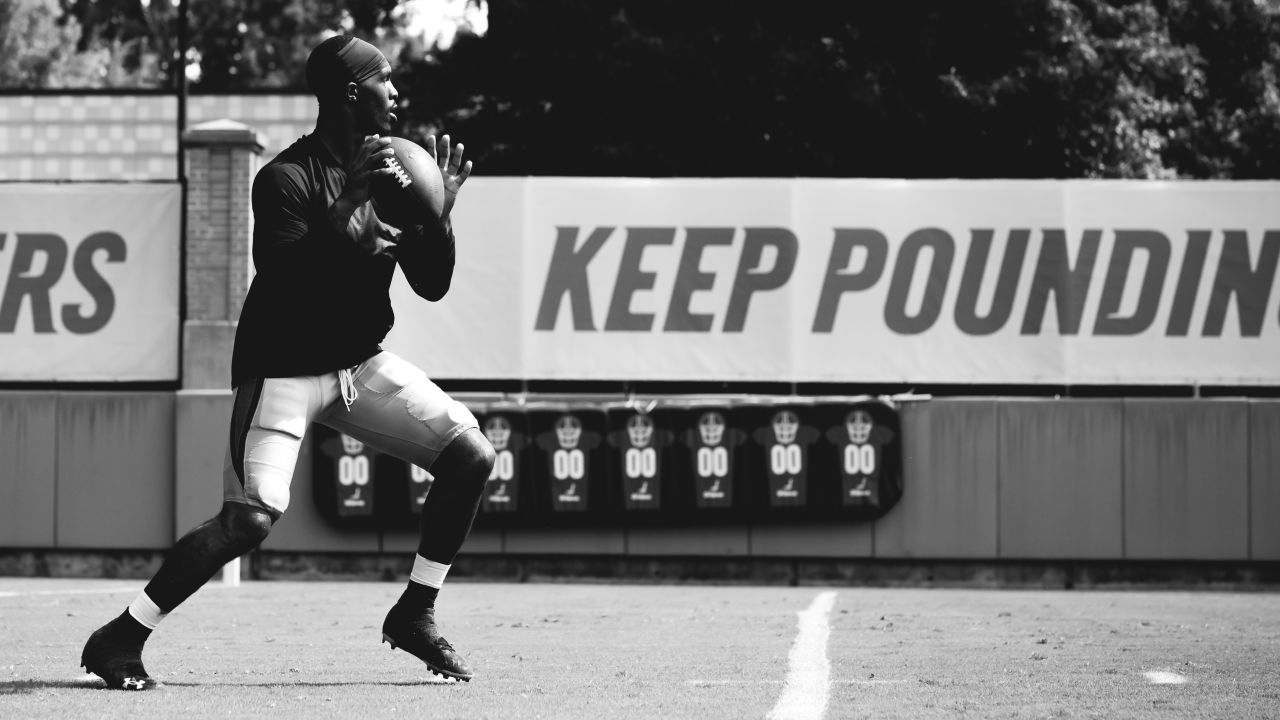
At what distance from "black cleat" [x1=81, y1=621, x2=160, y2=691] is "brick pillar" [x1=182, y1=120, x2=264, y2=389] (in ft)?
27.3

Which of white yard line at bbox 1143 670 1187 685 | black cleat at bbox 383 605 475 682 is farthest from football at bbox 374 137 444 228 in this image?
white yard line at bbox 1143 670 1187 685

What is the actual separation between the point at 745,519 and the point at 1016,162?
33.0 ft

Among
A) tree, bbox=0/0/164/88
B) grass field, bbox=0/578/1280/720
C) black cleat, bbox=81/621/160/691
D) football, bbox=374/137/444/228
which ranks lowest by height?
grass field, bbox=0/578/1280/720

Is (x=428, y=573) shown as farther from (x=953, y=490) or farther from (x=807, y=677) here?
(x=953, y=490)

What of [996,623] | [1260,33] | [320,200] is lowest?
[996,623]

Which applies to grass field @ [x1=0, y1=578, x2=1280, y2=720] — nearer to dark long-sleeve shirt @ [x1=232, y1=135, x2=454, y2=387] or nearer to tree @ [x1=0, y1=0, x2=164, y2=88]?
dark long-sleeve shirt @ [x1=232, y1=135, x2=454, y2=387]

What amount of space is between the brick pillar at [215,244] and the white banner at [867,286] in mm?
1312

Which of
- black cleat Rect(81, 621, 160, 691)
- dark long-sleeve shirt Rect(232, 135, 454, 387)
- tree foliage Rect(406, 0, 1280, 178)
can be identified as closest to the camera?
black cleat Rect(81, 621, 160, 691)

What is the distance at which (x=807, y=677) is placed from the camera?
6.24m

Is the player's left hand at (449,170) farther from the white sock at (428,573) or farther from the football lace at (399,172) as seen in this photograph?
the white sock at (428,573)

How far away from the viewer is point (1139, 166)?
894 inches

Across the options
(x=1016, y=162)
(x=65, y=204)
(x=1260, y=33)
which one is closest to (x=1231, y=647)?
(x=65, y=204)

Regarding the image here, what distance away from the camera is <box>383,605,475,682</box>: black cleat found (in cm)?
579

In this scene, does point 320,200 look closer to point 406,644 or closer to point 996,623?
point 406,644
